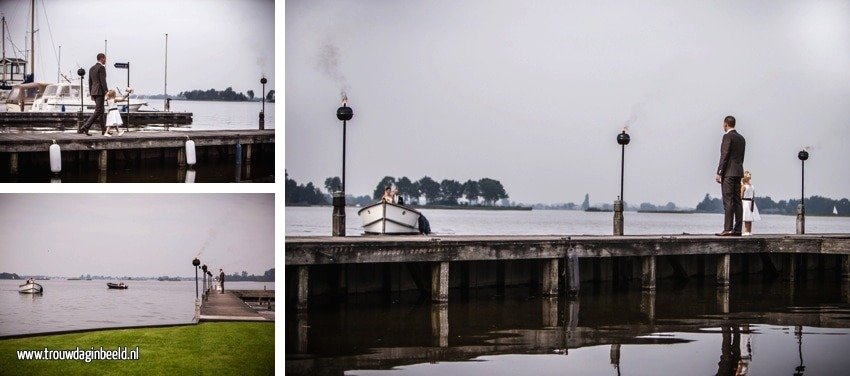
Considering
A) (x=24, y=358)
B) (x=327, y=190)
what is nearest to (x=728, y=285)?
(x=24, y=358)

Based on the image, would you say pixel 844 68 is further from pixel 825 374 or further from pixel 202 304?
pixel 202 304

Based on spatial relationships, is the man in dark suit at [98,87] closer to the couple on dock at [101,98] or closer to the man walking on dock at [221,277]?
the couple on dock at [101,98]

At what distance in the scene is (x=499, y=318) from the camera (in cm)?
1183

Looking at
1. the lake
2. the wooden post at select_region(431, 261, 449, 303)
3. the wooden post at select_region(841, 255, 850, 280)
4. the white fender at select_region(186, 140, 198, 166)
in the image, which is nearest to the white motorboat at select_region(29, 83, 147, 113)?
the white fender at select_region(186, 140, 198, 166)

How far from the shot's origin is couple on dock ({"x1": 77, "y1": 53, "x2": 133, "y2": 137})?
6.62 meters

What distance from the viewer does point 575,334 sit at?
1070 cm

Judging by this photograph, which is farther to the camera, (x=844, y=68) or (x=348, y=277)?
(x=844, y=68)

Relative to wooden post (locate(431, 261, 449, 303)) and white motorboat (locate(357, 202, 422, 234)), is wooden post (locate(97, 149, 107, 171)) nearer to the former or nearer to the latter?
wooden post (locate(431, 261, 449, 303))

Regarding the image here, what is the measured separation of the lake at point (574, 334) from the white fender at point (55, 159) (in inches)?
109

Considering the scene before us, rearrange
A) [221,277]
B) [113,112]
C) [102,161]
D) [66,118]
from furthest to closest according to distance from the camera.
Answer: [66,118], [113,112], [102,161], [221,277]

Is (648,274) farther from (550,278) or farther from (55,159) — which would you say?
(55,159)

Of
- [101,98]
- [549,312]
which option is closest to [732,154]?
[549,312]

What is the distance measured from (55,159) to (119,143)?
592 millimetres

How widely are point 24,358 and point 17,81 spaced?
1.72m
